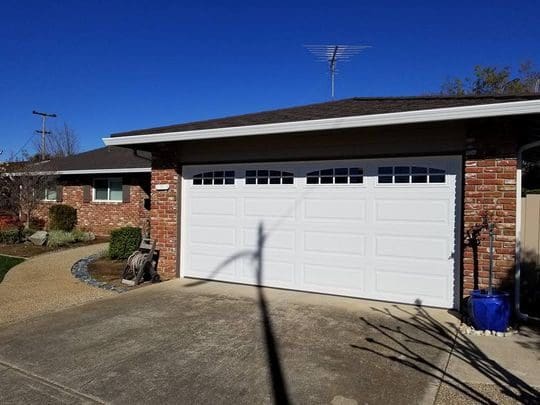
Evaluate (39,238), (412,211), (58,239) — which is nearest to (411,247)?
(412,211)

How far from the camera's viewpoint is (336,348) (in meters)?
5.05

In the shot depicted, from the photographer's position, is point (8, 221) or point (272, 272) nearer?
point (272, 272)

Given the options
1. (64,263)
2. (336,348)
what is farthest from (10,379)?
(64,263)

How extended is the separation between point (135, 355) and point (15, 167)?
733 inches

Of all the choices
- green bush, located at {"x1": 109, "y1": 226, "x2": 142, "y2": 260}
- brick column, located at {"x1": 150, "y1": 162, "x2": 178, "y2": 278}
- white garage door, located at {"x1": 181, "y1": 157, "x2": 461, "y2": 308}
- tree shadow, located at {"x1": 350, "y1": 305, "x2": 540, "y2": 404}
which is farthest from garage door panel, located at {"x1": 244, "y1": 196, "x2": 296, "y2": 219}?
green bush, located at {"x1": 109, "y1": 226, "x2": 142, "y2": 260}

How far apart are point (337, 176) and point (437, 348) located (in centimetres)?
347

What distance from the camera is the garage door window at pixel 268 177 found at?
8188mm

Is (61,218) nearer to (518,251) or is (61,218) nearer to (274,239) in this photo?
(274,239)

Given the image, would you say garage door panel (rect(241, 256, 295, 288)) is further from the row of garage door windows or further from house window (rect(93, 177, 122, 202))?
house window (rect(93, 177, 122, 202))

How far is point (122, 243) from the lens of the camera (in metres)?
11.7

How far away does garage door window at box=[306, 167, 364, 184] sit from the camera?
295 inches

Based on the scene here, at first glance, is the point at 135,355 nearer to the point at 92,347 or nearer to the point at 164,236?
the point at 92,347

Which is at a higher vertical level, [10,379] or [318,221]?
[318,221]

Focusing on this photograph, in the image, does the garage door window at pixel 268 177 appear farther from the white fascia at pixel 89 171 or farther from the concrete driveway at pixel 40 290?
the white fascia at pixel 89 171
